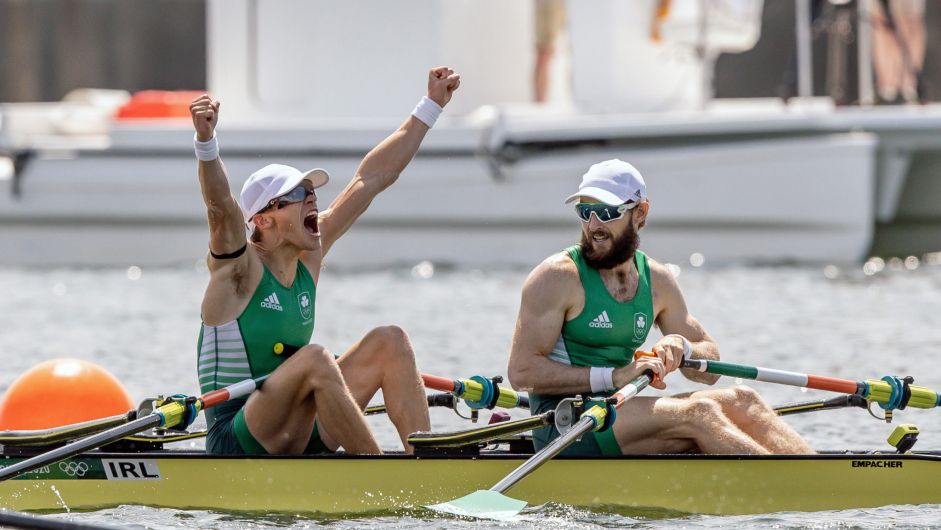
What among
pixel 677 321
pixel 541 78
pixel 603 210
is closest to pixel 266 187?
pixel 603 210

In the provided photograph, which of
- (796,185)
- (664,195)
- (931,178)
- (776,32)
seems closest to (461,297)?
(664,195)

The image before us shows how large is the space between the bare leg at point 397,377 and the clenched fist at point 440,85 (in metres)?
1.31

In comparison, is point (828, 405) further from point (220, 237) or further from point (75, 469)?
point (75, 469)

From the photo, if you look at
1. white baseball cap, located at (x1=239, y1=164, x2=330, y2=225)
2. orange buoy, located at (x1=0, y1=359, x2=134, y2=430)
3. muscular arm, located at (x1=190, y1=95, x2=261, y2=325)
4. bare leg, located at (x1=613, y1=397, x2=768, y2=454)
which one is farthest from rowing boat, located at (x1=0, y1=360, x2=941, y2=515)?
orange buoy, located at (x1=0, y1=359, x2=134, y2=430)

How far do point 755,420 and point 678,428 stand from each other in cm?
35

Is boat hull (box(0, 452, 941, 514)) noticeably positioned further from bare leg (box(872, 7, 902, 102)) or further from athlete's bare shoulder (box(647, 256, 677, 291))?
bare leg (box(872, 7, 902, 102))

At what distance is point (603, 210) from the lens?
6.51 metres

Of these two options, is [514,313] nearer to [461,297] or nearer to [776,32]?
[461,297]

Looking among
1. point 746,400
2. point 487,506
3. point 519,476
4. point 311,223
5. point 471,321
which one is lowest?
point 471,321

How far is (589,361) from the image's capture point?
6578 millimetres

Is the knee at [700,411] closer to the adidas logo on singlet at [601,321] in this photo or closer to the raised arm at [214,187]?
the adidas logo on singlet at [601,321]

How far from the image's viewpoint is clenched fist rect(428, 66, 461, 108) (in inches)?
297

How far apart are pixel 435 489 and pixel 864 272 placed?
942 centimetres

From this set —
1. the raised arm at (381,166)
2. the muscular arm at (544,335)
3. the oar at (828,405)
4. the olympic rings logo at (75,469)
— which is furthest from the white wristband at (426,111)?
the olympic rings logo at (75,469)
